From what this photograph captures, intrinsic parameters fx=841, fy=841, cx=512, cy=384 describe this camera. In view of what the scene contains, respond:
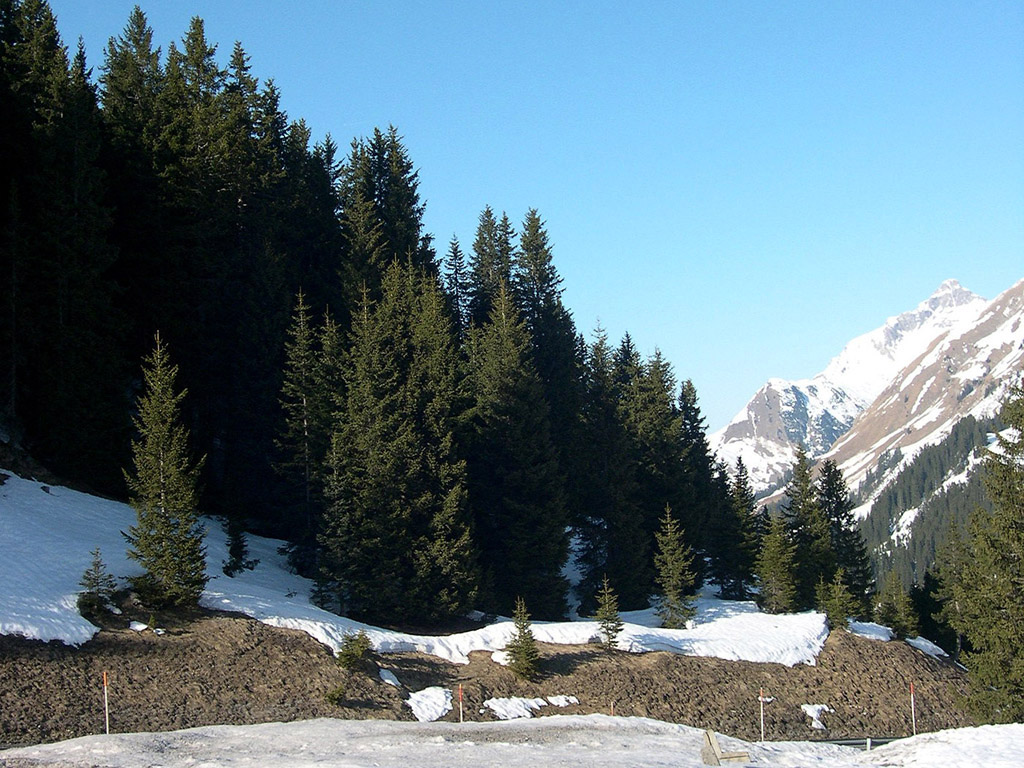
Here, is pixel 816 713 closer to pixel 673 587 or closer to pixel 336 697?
pixel 673 587

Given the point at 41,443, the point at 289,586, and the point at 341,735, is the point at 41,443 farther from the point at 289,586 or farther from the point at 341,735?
the point at 341,735

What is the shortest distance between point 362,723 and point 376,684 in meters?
4.12

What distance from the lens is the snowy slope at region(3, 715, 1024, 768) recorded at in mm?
16188

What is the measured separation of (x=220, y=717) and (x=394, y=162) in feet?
153

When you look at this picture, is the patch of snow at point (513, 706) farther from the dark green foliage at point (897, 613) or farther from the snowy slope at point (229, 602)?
the dark green foliage at point (897, 613)

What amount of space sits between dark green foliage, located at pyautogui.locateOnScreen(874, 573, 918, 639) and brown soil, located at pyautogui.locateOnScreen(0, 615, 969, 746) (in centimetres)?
808

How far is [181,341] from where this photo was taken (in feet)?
135

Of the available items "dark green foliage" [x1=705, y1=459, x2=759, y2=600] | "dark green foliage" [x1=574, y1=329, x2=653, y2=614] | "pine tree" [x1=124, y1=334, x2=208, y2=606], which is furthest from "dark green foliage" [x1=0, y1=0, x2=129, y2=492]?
"dark green foliage" [x1=705, y1=459, x2=759, y2=600]

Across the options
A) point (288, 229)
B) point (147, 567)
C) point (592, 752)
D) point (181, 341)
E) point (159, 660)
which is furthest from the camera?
point (288, 229)

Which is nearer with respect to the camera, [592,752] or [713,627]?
[592,752]

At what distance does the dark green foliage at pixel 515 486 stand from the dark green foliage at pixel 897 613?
17.8 meters

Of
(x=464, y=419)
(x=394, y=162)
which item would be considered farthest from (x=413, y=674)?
(x=394, y=162)

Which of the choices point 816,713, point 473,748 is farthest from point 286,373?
point 816,713

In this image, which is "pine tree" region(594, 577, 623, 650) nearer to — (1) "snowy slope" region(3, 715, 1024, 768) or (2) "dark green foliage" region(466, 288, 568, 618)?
(2) "dark green foliage" region(466, 288, 568, 618)
